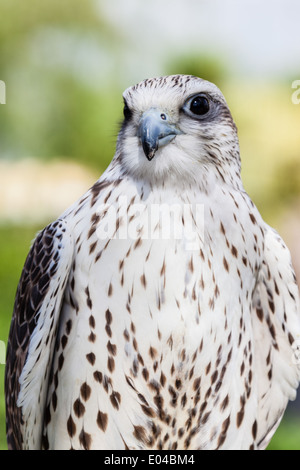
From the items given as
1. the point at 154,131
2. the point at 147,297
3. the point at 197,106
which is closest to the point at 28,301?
the point at 147,297

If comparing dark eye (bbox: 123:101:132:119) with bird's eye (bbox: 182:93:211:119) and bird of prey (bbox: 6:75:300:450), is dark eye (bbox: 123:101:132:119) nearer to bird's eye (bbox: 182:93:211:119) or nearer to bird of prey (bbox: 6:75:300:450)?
bird of prey (bbox: 6:75:300:450)

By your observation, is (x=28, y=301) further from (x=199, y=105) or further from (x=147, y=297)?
(x=199, y=105)

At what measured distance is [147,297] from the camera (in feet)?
5.71

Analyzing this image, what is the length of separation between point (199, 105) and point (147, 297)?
1.79 ft

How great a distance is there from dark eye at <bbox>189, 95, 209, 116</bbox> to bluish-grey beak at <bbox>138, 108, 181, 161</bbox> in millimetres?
90

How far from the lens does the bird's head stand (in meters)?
1.73

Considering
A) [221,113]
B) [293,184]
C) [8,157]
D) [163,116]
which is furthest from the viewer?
[293,184]

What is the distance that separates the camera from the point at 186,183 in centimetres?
180

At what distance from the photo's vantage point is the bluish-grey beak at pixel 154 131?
5.42 feet

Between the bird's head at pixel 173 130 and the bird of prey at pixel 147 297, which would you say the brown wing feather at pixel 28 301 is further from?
the bird's head at pixel 173 130

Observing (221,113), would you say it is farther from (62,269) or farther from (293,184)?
(293,184)

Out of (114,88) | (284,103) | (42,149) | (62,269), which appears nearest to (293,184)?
(284,103)

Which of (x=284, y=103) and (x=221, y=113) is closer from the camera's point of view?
(x=221, y=113)

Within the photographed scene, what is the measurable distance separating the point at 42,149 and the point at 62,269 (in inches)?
37.9
